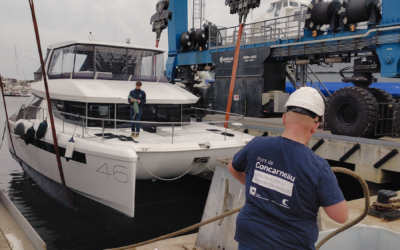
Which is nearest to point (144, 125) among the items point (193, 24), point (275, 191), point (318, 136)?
point (318, 136)

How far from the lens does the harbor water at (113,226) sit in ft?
21.0

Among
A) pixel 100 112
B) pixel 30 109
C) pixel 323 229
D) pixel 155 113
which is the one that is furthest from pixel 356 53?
pixel 30 109

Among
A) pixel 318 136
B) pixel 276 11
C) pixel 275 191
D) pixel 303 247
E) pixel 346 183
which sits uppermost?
pixel 276 11

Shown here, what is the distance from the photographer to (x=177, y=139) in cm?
745

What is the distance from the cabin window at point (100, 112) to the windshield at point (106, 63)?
3.91 ft

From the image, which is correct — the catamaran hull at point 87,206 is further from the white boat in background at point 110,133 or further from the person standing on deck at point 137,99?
the person standing on deck at point 137,99

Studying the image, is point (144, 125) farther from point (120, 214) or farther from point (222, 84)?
point (222, 84)

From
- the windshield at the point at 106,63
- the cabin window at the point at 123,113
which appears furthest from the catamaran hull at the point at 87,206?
the windshield at the point at 106,63

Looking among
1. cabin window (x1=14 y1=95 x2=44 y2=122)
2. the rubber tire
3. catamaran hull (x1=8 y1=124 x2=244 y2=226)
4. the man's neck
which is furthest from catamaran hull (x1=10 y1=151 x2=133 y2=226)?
the rubber tire

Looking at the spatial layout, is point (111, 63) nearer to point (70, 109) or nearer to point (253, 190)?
point (70, 109)

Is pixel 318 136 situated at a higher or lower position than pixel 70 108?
lower

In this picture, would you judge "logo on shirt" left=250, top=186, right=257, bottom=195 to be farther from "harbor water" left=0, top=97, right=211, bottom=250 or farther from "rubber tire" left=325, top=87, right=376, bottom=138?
"rubber tire" left=325, top=87, right=376, bottom=138

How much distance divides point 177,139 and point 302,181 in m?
5.51

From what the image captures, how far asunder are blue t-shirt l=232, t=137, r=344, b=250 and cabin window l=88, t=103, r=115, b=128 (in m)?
6.27
